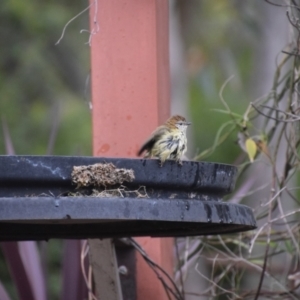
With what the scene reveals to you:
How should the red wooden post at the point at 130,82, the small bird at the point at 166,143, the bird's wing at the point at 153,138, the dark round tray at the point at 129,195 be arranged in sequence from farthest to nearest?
the red wooden post at the point at 130,82, the bird's wing at the point at 153,138, the small bird at the point at 166,143, the dark round tray at the point at 129,195

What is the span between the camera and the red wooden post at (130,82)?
3598mm

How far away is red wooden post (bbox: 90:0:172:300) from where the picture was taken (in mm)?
A: 3598

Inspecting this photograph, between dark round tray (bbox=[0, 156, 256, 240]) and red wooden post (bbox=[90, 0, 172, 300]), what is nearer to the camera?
dark round tray (bbox=[0, 156, 256, 240])

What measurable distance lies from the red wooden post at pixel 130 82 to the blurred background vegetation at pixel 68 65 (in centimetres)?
537

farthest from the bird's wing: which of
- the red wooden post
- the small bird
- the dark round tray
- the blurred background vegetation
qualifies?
the blurred background vegetation

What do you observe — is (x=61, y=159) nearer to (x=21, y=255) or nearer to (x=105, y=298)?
(x=105, y=298)

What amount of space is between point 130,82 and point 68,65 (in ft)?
32.5

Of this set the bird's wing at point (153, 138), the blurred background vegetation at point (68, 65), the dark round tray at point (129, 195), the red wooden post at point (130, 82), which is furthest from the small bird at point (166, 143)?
the blurred background vegetation at point (68, 65)

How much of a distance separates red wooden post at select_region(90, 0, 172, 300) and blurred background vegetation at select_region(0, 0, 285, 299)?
5368mm

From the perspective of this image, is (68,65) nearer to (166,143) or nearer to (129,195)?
(166,143)

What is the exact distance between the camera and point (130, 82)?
11.9ft

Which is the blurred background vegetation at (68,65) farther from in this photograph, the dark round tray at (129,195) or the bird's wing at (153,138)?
the dark round tray at (129,195)

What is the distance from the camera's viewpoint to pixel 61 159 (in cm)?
238

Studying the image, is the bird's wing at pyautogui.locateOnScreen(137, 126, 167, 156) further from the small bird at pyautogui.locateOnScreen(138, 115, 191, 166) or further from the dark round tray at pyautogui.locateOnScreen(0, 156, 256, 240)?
the dark round tray at pyautogui.locateOnScreen(0, 156, 256, 240)
